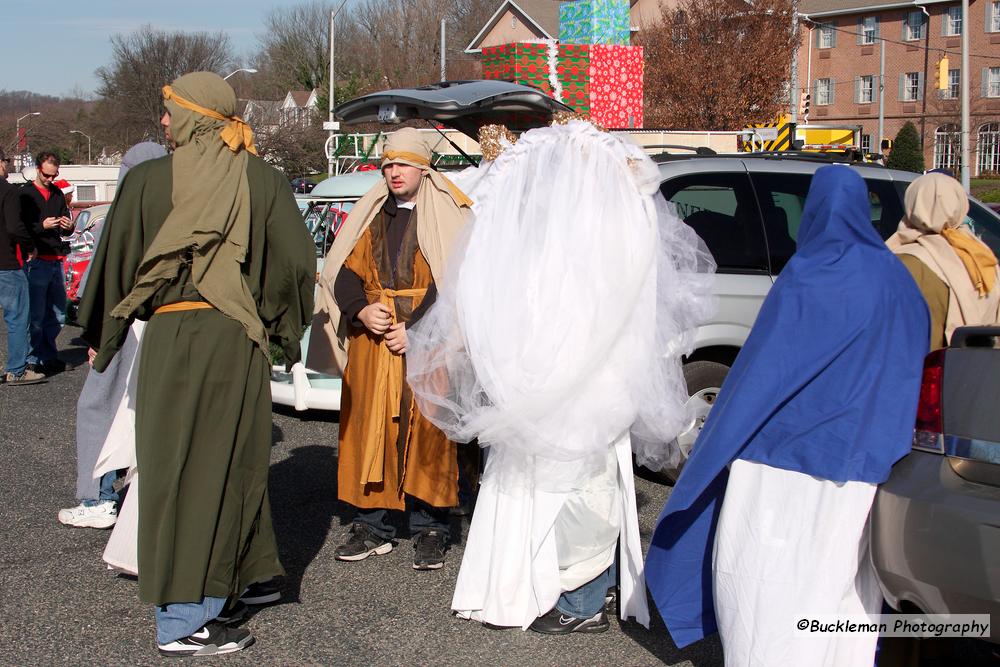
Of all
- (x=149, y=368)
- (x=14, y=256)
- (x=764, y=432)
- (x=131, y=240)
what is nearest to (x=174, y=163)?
(x=131, y=240)

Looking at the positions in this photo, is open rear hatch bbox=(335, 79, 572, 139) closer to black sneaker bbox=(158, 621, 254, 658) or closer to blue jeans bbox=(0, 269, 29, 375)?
blue jeans bbox=(0, 269, 29, 375)

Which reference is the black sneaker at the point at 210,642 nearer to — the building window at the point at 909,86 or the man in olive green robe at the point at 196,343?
the man in olive green robe at the point at 196,343

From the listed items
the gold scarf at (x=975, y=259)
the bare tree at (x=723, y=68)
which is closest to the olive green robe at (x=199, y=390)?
the gold scarf at (x=975, y=259)

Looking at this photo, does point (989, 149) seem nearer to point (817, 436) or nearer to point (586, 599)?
point (586, 599)

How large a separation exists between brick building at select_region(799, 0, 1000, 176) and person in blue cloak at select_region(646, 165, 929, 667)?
5163 cm

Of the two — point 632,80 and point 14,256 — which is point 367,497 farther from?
point 632,80

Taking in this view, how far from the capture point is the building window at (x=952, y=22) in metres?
55.9

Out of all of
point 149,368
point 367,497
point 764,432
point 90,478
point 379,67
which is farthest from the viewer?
point 379,67

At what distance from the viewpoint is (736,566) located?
142 inches

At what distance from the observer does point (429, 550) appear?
16.8 ft

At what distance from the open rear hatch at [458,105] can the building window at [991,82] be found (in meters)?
54.0

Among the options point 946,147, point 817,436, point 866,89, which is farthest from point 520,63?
point 866,89

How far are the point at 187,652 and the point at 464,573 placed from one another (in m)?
1.15

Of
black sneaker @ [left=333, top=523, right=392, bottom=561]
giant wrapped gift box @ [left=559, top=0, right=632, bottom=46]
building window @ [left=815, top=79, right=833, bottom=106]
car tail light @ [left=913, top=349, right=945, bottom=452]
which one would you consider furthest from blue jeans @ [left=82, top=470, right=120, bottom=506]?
building window @ [left=815, top=79, right=833, bottom=106]
